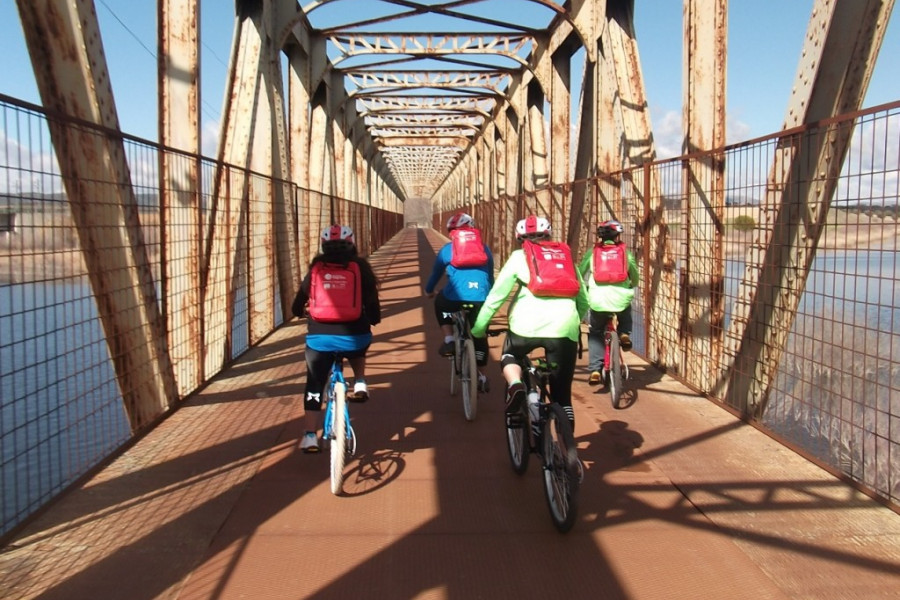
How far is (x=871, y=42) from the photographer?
5.00 meters

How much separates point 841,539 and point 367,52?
16089mm

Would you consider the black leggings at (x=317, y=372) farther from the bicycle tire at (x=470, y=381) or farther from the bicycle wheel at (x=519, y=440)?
the bicycle tire at (x=470, y=381)

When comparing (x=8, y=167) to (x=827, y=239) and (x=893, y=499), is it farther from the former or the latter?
(x=893, y=499)

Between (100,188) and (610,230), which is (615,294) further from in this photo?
(100,188)

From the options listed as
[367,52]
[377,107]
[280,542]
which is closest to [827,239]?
[280,542]

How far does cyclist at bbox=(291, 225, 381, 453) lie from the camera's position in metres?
4.66

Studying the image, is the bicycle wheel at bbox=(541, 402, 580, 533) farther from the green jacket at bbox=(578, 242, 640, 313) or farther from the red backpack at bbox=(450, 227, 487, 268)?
the green jacket at bbox=(578, 242, 640, 313)

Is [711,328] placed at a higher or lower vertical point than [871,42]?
lower

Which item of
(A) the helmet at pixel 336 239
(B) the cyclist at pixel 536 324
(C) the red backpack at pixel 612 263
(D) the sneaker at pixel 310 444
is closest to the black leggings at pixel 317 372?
(D) the sneaker at pixel 310 444

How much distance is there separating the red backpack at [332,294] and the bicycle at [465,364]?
125cm

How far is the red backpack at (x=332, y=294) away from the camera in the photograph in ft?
15.3

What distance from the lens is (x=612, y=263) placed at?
675cm

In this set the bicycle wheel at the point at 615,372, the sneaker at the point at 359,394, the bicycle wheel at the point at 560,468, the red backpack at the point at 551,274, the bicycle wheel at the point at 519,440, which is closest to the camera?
the bicycle wheel at the point at 560,468

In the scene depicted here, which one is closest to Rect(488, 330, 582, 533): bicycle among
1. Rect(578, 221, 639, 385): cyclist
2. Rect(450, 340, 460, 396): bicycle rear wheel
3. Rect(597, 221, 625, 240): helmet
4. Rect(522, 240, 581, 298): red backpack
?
Rect(522, 240, 581, 298): red backpack
